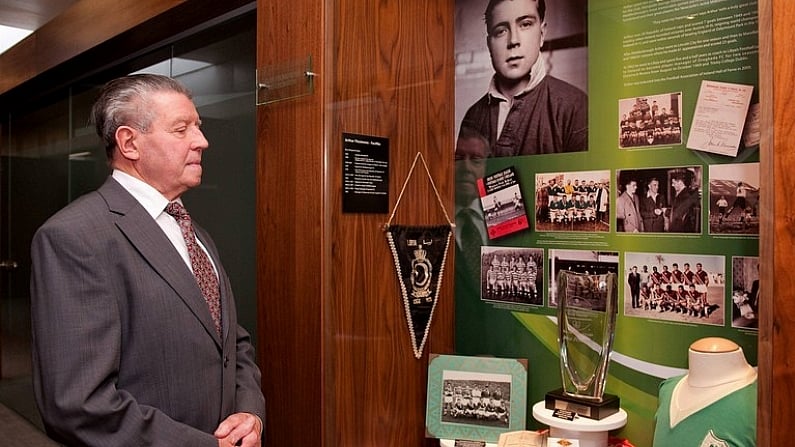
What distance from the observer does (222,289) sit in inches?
76.5

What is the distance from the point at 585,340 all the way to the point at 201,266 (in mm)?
1124

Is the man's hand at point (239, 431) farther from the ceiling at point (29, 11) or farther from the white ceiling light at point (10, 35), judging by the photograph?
the white ceiling light at point (10, 35)

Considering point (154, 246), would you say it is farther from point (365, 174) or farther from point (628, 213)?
point (628, 213)

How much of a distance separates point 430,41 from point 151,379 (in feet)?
4.94

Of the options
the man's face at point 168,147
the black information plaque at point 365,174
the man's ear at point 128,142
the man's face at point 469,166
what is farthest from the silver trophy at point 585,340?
the man's ear at point 128,142

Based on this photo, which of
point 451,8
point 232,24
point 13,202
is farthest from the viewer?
point 13,202

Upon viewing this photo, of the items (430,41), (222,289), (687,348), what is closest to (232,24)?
(430,41)

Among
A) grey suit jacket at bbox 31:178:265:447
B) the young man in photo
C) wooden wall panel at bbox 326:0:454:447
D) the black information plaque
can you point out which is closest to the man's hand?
grey suit jacket at bbox 31:178:265:447

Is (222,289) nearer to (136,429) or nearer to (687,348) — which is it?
(136,429)

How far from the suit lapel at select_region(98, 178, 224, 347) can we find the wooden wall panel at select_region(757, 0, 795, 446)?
1305 millimetres

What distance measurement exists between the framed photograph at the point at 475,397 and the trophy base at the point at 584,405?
262 millimetres

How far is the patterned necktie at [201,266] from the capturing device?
1.87 meters

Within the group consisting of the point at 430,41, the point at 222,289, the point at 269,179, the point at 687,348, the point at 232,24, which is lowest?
the point at 687,348

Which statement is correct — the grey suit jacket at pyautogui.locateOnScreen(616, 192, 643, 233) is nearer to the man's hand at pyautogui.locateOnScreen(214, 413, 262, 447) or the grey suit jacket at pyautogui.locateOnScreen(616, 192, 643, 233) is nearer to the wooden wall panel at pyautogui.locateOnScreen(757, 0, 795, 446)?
the wooden wall panel at pyautogui.locateOnScreen(757, 0, 795, 446)
